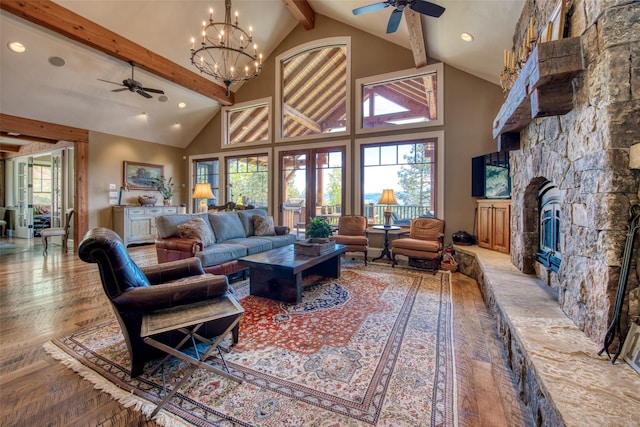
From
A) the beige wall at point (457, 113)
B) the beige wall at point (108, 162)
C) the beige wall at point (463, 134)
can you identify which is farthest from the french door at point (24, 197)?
the beige wall at point (463, 134)

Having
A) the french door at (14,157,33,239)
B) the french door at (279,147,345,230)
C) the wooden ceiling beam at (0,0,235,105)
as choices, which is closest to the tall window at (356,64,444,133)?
the french door at (279,147,345,230)

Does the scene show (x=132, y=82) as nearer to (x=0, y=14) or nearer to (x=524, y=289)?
(x=0, y=14)

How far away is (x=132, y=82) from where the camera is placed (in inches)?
188

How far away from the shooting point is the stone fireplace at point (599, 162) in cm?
143

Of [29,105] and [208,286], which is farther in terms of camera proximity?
[29,105]

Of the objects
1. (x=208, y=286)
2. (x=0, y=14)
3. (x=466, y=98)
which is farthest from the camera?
(x=466, y=98)

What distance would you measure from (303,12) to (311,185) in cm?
344

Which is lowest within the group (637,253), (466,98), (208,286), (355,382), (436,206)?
(355,382)

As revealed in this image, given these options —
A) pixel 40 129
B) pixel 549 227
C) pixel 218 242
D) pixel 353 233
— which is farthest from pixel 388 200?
pixel 40 129

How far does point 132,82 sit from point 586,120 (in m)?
6.09

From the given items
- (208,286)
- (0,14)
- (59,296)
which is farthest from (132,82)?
(208,286)

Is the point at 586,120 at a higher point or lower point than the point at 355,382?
higher

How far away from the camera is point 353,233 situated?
5043 millimetres

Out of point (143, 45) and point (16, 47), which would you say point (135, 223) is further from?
point (143, 45)
